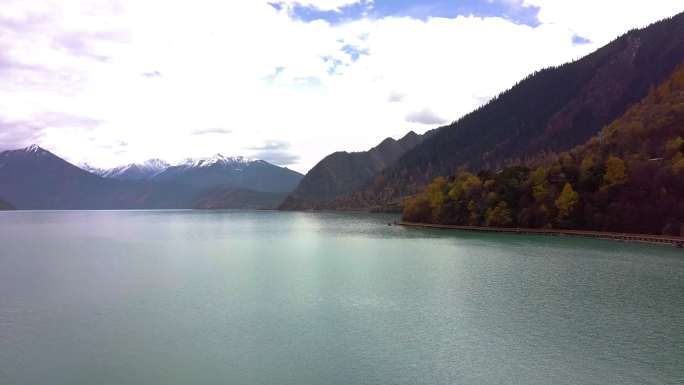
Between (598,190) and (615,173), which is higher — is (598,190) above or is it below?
below

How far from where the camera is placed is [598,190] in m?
110

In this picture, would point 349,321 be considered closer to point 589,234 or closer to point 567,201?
point 589,234

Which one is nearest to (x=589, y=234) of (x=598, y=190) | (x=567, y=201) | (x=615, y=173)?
(x=567, y=201)

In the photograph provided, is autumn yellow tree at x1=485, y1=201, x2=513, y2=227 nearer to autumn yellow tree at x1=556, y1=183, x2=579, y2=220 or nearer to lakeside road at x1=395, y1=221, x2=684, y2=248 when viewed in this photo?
lakeside road at x1=395, y1=221, x2=684, y2=248

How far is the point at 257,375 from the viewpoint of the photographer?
87.8 ft

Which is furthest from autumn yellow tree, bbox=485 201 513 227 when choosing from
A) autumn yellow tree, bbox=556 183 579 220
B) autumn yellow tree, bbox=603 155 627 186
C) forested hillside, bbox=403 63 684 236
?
autumn yellow tree, bbox=603 155 627 186

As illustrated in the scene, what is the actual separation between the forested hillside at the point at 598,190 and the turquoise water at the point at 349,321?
31594 mm

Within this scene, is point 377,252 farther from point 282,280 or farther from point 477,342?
point 477,342

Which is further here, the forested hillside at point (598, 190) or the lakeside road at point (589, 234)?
the forested hillside at point (598, 190)

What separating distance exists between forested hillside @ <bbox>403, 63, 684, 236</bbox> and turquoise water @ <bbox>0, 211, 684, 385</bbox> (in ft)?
104

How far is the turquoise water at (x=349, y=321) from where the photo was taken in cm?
2717

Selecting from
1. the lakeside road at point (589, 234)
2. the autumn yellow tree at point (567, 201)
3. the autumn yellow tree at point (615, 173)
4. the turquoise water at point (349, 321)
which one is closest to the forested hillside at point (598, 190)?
the autumn yellow tree at point (567, 201)

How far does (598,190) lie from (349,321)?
9663 cm

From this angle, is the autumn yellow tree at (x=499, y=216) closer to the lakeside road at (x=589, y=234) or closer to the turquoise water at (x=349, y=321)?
the lakeside road at (x=589, y=234)
